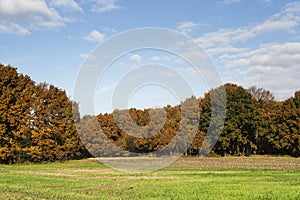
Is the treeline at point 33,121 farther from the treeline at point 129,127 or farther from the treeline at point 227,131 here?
the treeline at point 227,131

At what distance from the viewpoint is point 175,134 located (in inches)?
3115

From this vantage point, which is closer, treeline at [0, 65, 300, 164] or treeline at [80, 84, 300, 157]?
treeline at [0, 65, 300, 164]

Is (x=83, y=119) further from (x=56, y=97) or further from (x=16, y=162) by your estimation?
(x=16, y=162)

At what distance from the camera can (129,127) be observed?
92250 millimetres

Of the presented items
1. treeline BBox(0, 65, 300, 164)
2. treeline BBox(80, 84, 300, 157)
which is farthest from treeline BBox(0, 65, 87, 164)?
treeline BBox(80, 84, 300, 157)

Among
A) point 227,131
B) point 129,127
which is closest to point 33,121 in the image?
point 129,127

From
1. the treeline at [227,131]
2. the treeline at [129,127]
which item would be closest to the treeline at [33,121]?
the treeline at [129,127]

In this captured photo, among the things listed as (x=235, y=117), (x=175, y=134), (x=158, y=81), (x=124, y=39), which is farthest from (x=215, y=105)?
(x=124, y=39)

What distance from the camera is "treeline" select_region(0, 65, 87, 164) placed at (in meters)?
59.3

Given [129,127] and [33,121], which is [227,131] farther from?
[33,121]

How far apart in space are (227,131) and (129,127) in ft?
76.0

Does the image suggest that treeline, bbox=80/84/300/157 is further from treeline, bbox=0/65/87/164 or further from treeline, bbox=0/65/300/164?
treeline, bbox=0/65/87/164

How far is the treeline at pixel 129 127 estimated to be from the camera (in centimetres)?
6128

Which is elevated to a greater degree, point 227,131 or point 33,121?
point 33,121
